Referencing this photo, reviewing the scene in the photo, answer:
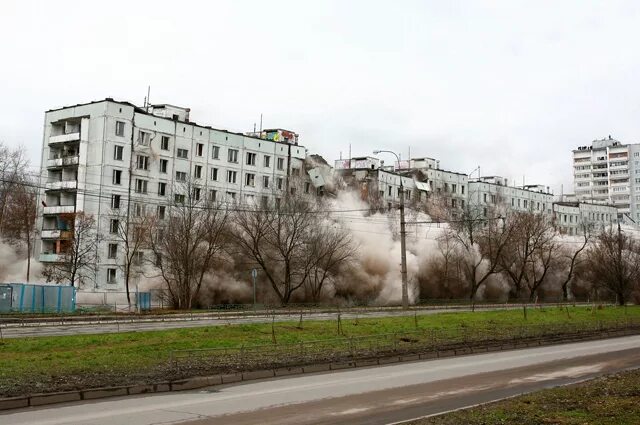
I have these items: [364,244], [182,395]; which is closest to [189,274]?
[364,244]

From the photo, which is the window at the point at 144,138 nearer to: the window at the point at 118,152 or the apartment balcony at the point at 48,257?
the window at the point at 118,152

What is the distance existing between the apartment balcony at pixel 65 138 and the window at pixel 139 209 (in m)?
8.52

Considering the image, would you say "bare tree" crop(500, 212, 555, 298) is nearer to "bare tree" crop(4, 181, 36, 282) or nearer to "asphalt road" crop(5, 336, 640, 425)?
"bare tree" crop(4, 181, 36, 282)

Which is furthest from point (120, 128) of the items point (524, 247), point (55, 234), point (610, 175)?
point (610, 175)

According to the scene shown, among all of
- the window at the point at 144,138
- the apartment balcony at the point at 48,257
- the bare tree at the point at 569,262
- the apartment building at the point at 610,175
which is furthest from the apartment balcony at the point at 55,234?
the apartment building at the point at 610,175

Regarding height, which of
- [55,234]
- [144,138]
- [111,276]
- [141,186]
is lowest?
[111,276]

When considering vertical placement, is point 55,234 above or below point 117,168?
below

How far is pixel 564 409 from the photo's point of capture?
11.6 metres

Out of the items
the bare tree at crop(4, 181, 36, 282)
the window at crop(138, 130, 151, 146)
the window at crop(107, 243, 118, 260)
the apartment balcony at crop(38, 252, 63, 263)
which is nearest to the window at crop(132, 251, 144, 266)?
the window at crop(107, 243, 118, 260)

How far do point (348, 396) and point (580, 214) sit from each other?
13102 cm

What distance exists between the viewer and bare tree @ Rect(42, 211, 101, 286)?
56.7m

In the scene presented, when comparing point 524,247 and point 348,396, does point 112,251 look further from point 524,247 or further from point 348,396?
point 348,396

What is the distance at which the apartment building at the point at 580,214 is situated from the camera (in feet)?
422

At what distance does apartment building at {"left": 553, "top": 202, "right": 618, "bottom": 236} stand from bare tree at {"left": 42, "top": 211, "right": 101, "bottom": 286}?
9339 centimetres
